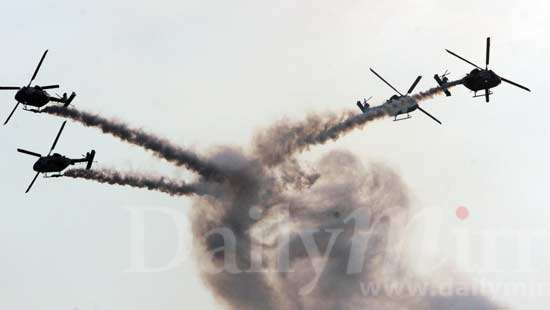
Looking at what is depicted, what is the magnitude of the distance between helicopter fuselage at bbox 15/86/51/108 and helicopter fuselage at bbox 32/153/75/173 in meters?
4.94

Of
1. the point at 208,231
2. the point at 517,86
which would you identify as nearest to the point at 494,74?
the point at 517,86

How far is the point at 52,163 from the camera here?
13438cm

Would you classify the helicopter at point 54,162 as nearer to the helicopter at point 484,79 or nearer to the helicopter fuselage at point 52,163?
the helicopter fuselage at point 52,163

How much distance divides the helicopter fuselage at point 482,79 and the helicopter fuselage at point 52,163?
3645cm

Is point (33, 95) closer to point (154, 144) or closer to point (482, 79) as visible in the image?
point (154, 144)

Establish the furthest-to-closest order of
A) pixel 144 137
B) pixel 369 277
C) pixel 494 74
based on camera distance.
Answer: pixel 369 277, pixel 144 137, pixel 494 74

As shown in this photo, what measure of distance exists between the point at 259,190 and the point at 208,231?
6.56 meters

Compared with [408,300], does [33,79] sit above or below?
above

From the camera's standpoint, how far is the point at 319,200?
150 metres

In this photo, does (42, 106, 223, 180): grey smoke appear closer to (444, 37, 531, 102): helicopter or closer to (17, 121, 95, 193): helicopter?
(17, 121, 95, 193): helicopter

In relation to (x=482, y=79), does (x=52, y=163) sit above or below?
below

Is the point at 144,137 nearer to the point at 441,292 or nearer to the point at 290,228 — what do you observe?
the point at 290,228

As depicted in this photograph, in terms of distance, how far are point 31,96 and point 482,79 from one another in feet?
130

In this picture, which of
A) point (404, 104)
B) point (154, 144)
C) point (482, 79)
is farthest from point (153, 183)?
point (482, 79)
